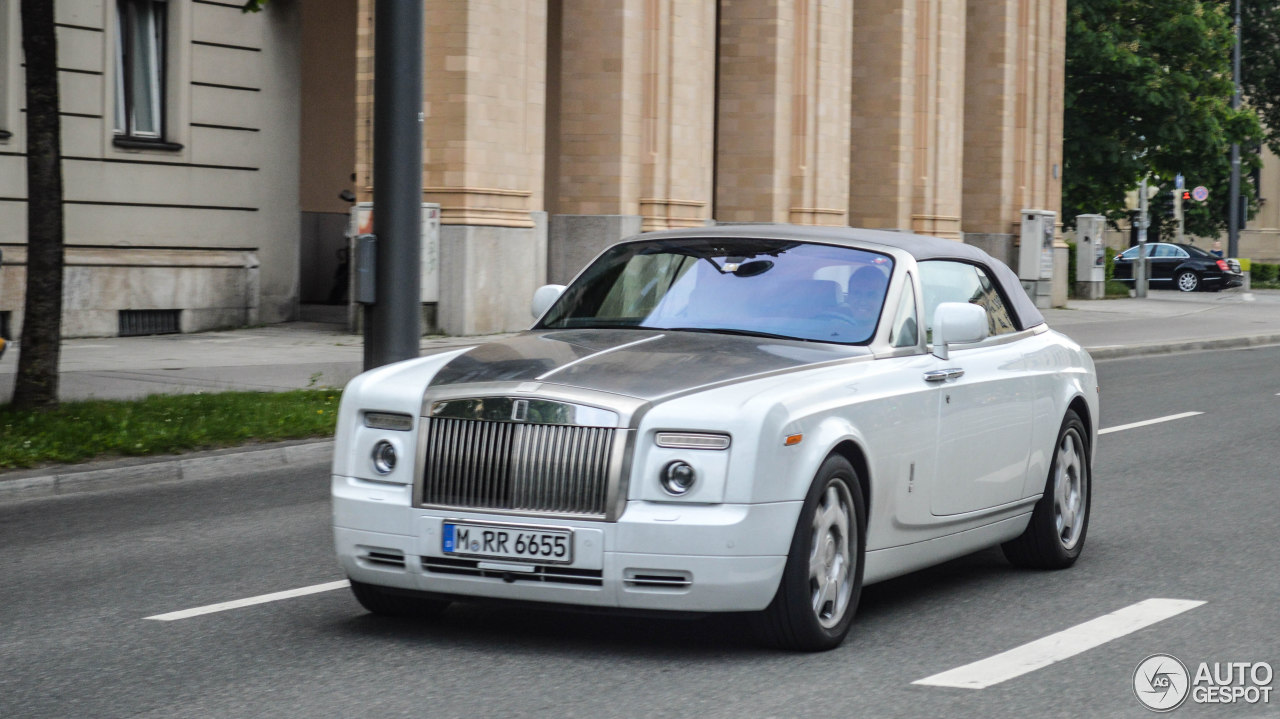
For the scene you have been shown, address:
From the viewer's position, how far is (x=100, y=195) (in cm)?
2080

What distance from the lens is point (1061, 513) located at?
7977 mm

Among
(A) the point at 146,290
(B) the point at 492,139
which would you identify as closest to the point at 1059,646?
(A) the point at 146,290

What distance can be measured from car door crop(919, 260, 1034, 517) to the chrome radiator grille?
167cm

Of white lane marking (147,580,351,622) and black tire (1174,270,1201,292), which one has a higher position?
black tire (1174,270,1201,292)

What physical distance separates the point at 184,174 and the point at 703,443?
1755cm

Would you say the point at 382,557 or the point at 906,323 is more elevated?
the point at 906,323

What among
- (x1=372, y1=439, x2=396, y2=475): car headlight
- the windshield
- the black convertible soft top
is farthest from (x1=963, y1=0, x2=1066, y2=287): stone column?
(x1=372, y1=439, x2=396, y2=475): car headlight

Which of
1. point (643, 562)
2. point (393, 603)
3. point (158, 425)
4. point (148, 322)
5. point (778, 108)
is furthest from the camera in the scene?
point (778, 108)

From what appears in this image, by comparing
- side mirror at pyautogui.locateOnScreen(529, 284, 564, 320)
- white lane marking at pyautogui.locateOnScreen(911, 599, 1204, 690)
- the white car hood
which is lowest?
white lane marking at pyautogui.locateOnScreen(911, 599, 1204, 690)

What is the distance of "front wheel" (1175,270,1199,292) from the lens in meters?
52.8

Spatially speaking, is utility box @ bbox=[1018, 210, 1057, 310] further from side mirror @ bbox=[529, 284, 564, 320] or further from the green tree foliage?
side mirror @ bbox=[529, 284, 564, 320]

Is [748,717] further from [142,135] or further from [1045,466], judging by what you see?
[142,135]

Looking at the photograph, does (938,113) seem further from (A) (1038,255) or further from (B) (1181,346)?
(B) (1181,346)

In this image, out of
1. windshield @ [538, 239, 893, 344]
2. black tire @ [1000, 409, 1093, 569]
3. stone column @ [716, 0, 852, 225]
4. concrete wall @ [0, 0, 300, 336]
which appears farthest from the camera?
stone column @ [716, 0, 852, 225]
